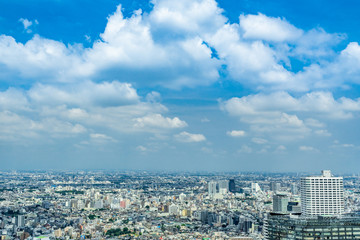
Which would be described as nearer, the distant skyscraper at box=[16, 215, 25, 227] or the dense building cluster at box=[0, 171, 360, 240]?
the dense building cluster at box=[0, 171, 360, 240]

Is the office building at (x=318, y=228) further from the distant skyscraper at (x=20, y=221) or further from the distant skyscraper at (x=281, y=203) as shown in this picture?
the distant skyscraper at (x=20, y=221)

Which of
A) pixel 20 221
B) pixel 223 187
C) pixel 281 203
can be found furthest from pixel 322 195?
pixel 223 187

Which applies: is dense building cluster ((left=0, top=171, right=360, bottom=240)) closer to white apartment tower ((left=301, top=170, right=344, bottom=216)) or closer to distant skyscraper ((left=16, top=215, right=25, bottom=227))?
distant skyscraper ((left=16, top=215, right=25, bottom=227))

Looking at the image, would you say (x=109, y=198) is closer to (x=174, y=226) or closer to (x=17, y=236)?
(x=174, y=226)

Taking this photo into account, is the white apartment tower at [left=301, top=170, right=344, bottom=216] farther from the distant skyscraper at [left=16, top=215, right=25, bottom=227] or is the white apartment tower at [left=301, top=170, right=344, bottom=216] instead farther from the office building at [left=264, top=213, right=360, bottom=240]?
the distant skyscraper at [left=16, top=215, right=25, bottom=227]

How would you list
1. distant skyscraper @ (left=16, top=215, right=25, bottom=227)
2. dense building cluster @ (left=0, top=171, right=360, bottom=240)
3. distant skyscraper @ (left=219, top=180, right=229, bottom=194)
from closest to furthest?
dense building cluster @ (left=0, top=171, right=360, bottom=240), distant skyscraper @ (left=16, top=215, right=25, bottom=227), distant skyscraper @ (left=219, top=180, right=229, bottom=194)

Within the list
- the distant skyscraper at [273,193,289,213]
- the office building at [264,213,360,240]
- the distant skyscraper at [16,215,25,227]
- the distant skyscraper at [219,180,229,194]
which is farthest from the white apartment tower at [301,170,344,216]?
the distant skyscraper at [219,180,229,194]

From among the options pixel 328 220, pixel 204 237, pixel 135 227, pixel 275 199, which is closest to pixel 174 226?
pixel 135 227

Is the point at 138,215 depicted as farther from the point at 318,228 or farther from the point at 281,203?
the point at 318,228

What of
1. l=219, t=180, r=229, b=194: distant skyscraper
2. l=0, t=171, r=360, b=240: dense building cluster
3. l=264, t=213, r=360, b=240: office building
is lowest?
l=0, t=171, r=360, b=240: dense building cluster

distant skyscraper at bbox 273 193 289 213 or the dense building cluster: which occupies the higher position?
distant skyscraper at bbox 273 193 289 213

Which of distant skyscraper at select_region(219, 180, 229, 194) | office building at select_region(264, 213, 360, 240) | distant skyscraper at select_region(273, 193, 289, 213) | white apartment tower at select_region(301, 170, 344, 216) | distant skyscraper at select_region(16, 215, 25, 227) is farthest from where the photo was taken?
distant skyscraper at select_region(219, 180, 229, 194)
